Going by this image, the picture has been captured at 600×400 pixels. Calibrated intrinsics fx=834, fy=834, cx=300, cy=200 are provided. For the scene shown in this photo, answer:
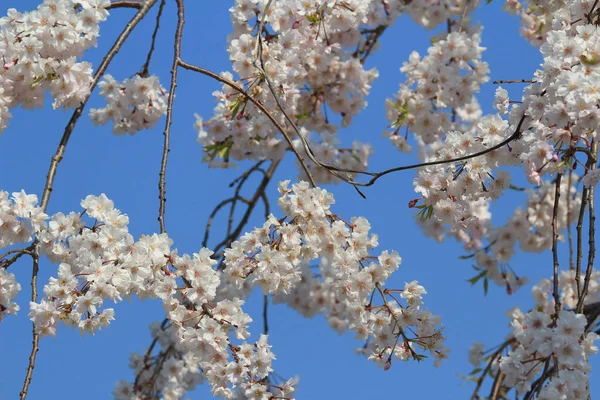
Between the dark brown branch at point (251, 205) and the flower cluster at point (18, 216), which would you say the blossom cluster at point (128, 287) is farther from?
the dark brown branch at point (251, 205)

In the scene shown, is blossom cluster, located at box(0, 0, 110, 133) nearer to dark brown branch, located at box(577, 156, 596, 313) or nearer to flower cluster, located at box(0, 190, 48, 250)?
flower cluster, located at box(0, 190, 48, 250)

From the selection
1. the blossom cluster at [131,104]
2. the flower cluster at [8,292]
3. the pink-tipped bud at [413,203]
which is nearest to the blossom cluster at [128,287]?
the flower cluster at [8,292]

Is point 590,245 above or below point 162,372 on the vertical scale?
below

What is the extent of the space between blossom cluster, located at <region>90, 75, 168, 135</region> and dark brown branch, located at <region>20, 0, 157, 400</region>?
1.97ft

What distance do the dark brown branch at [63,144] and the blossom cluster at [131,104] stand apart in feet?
1.97

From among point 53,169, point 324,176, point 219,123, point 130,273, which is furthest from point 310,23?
point 130,273

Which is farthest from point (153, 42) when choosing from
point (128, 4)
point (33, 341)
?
point (33, 341)

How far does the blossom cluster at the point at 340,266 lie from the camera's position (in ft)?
9.86

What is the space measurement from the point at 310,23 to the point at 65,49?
1.35 metres

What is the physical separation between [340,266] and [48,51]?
1.51m

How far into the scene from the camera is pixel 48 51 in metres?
3.46

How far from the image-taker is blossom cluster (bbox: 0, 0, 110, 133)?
3.38 metres

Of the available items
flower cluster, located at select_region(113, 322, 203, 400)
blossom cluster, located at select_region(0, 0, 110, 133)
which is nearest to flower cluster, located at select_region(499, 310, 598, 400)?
blossom cluster, located at select_region(0, 0, 110, 133)

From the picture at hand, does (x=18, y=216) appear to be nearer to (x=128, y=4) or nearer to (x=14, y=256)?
(x=14, y=256)
